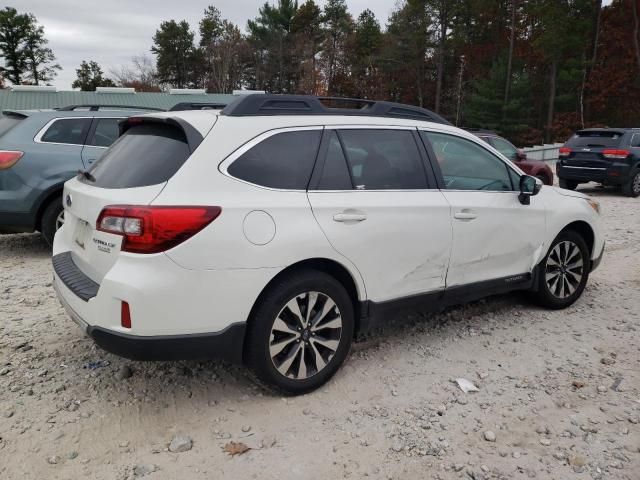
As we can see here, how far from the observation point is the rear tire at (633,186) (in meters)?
12.7

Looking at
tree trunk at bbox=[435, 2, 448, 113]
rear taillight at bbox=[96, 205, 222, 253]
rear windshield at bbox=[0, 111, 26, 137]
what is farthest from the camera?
tree trunk at bbox=[435, 2, 448, 113]

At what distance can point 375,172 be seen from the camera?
3.49 metres

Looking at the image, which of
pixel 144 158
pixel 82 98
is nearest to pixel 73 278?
pixel 144 158

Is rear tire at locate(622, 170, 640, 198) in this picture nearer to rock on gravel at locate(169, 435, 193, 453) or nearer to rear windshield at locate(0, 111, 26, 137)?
rear windshield at locate(0, 111, 26, 137)

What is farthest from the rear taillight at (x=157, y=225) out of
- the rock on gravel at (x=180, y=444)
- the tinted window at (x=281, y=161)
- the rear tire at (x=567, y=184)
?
the rear tire at (x=567, y=184)

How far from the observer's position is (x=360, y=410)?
3.10 meters

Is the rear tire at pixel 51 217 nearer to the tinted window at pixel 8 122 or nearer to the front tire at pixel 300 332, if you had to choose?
the tinted window at pixel 8 122

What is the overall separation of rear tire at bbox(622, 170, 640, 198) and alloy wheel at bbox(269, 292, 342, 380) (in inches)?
476

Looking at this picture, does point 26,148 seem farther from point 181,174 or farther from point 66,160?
point 181,174

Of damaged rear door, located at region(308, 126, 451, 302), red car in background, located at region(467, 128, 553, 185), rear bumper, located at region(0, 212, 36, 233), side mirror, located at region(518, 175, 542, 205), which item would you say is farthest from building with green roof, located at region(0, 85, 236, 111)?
damaged rear door, located at region(308, 126, 451, 302)

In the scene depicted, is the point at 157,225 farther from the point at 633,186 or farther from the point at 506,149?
the point at 633,186

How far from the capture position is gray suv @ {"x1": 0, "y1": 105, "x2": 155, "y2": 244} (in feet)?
19.0

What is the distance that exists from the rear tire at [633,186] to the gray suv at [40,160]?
11.8m

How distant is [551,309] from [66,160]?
5469mm
